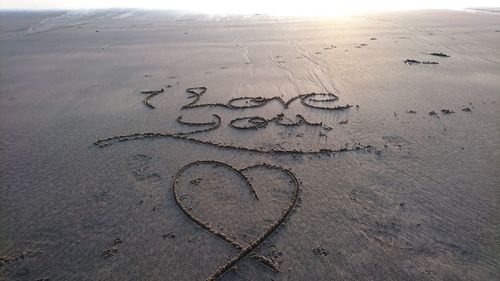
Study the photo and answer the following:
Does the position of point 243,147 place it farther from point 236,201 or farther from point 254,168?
point 236,201

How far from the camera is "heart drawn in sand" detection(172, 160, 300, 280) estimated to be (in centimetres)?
328

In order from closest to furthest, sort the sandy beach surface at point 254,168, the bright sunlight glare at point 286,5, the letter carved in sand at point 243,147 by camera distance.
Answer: the sandy beach surface at point 254,168, the letter carved in sand at point 243,147, the bright sunlight glare at point 286,5

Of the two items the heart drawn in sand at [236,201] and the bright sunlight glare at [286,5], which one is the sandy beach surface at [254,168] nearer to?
the heart drawn in sand at [236,201]

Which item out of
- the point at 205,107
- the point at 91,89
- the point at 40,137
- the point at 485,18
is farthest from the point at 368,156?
the point at 485,18

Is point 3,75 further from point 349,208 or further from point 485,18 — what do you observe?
point 485,18

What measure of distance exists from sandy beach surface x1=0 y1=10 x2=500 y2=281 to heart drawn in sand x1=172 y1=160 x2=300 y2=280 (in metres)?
0.02

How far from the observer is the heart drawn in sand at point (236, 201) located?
3.28 m

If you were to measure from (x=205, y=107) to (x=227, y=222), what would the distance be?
279 centimetres

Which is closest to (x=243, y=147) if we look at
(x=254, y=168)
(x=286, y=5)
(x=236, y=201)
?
(x=254, y=168)

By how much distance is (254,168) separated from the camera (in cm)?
421

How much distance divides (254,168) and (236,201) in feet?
1.94

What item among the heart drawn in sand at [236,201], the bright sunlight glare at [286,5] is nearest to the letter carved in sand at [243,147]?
the heart drawn in sand at [236,201]

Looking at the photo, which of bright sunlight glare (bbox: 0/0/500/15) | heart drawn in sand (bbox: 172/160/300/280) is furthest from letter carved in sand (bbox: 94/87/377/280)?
bright sunlight glare (bbox: 0/0/500/15)

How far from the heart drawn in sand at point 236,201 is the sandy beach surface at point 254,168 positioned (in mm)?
17
